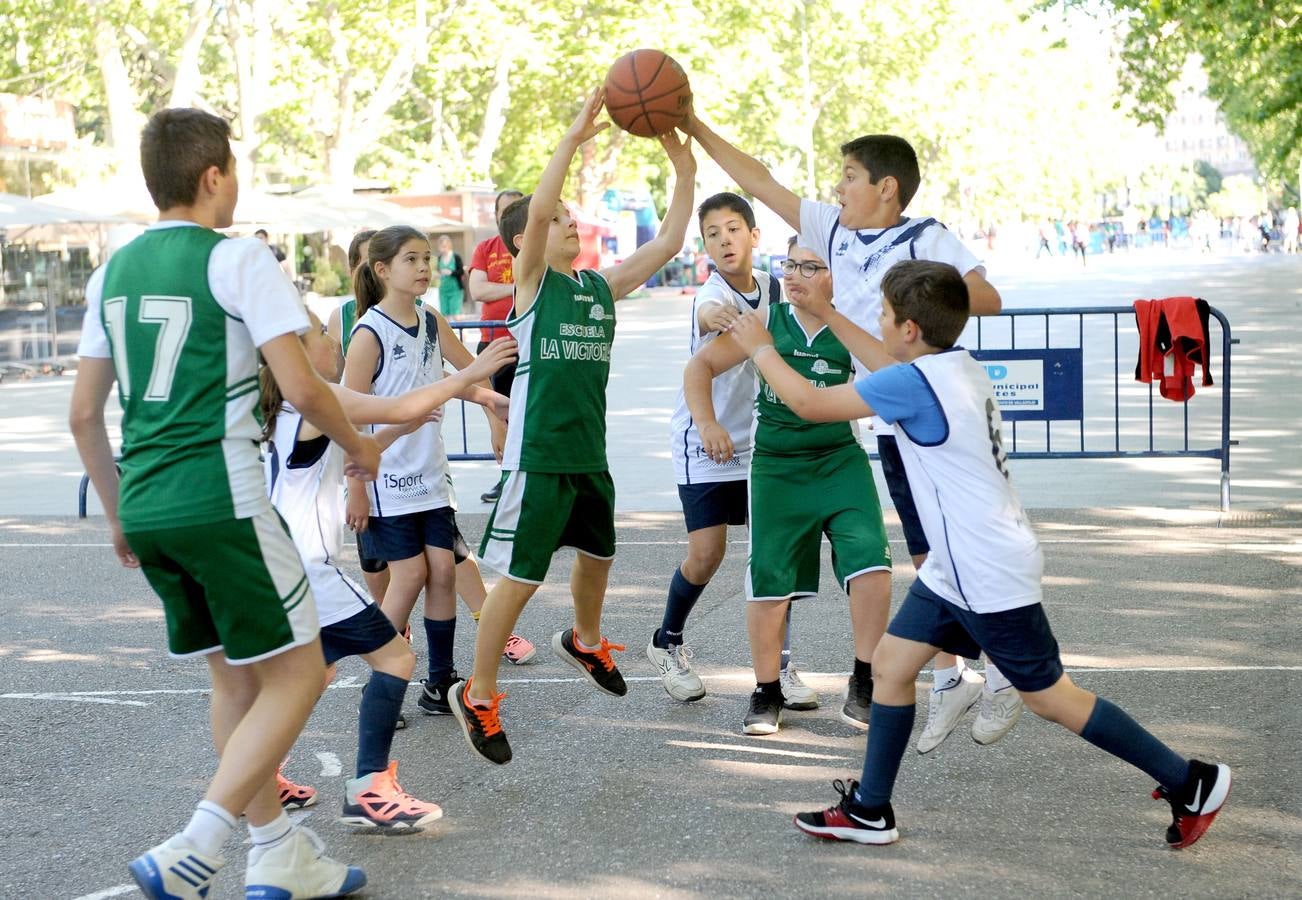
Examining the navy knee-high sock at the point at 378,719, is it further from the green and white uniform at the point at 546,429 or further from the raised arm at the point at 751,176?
the raised arm at the point at 751,176

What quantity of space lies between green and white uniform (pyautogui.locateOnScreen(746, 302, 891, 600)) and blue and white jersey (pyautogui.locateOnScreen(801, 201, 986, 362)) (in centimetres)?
21

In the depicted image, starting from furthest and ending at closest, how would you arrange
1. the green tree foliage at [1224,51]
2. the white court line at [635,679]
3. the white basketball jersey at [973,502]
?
the green tree foliage at [1224,51]
the white court line at [635,679]
the white basketball jersey at [973,502]

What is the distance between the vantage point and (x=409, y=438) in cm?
618

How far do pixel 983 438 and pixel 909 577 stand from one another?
429 centimetres

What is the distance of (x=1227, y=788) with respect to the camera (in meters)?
4.51

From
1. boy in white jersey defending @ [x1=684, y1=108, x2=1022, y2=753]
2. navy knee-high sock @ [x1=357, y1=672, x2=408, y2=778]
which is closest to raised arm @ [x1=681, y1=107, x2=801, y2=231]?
boy in white jersey defending @ [x1=684, y1=108, x2=1022, y2=753]

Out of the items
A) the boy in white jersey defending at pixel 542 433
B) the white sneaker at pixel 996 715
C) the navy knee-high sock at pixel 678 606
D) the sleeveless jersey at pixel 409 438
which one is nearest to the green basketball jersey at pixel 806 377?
the boy in white jersey defending at pixel 542 433

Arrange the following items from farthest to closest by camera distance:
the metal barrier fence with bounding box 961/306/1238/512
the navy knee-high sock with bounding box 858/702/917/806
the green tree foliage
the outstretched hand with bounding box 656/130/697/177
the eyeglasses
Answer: the green tree foliage, the metal barrier fence with bounding box 961/306/1238/512, the outstretched hand with bounding box 656/130/697/177, the eyeglasses, the navy knee-high sock with bounding box 858/702/917/806

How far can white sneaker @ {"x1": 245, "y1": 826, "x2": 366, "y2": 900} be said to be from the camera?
4.29 m

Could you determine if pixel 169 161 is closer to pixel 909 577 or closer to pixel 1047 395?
pixel 909 577

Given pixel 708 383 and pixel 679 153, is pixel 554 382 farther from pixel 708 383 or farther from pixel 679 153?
pixel 679 153

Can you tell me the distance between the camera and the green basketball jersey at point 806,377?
5801 millimetres

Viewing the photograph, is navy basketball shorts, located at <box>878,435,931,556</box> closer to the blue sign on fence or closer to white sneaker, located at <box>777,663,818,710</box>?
white sneaker, located at <box>777,663,818,710</box>

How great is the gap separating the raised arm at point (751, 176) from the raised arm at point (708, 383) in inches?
19.3
